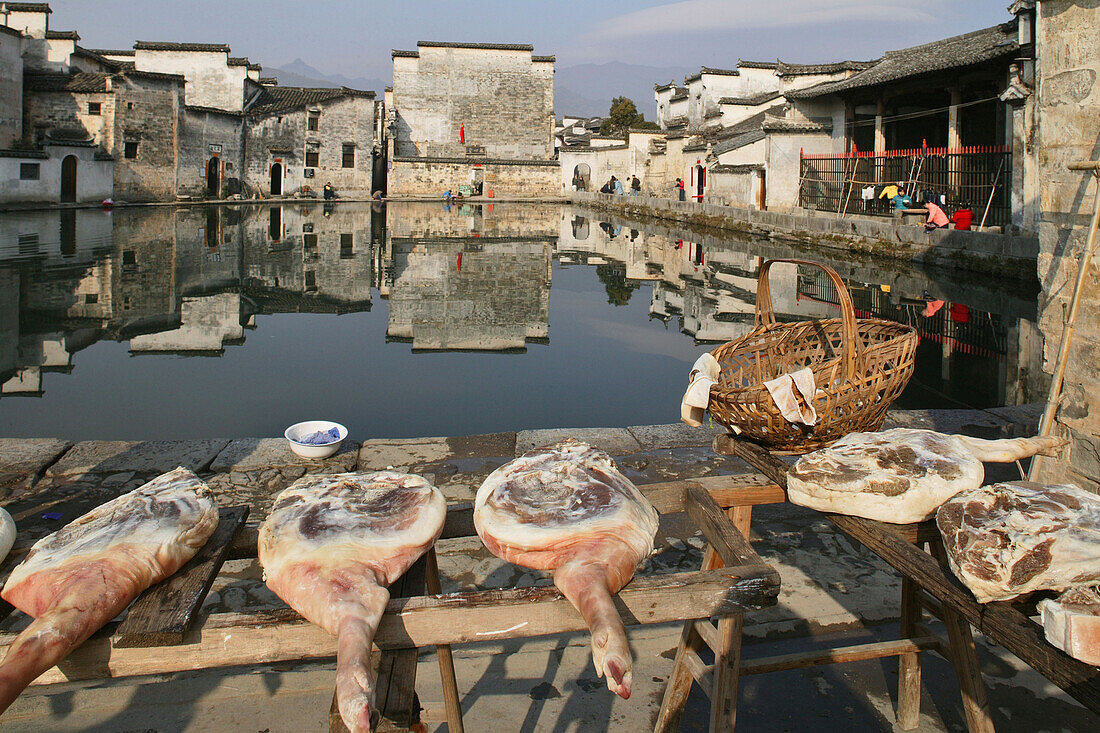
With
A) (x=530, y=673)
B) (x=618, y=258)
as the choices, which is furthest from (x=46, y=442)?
(x=618, y=258)

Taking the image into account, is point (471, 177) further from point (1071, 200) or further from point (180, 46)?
point (1071, 200)

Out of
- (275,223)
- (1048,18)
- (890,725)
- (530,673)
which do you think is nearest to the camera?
(890,725)

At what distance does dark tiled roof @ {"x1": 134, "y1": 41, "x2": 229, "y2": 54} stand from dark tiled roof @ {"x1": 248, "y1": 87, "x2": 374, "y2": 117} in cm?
241

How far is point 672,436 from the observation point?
4957 millimetres

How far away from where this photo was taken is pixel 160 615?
1511 mm

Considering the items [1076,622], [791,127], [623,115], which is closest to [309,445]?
[1076,622]

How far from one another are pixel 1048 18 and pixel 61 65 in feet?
111

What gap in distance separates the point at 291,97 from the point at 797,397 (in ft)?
124

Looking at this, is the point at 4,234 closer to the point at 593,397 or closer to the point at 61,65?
the point at 593,397

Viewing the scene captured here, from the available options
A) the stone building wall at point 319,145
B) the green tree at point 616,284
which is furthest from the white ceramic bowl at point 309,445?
the stone building wall at point 319,145

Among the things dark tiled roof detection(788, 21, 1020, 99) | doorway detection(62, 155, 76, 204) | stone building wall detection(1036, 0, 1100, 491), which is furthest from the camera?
doorway detection(62, 155, 76, 204)

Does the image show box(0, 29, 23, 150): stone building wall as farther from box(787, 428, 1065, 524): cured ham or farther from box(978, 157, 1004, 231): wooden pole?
box(787, 428, 1065, 524): cured ham

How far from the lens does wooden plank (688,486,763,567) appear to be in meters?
1.75

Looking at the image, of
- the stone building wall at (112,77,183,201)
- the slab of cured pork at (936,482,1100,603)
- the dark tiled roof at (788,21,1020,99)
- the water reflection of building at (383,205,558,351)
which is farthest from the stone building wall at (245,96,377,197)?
the slab of cured pork at (936,482,1100,603)
